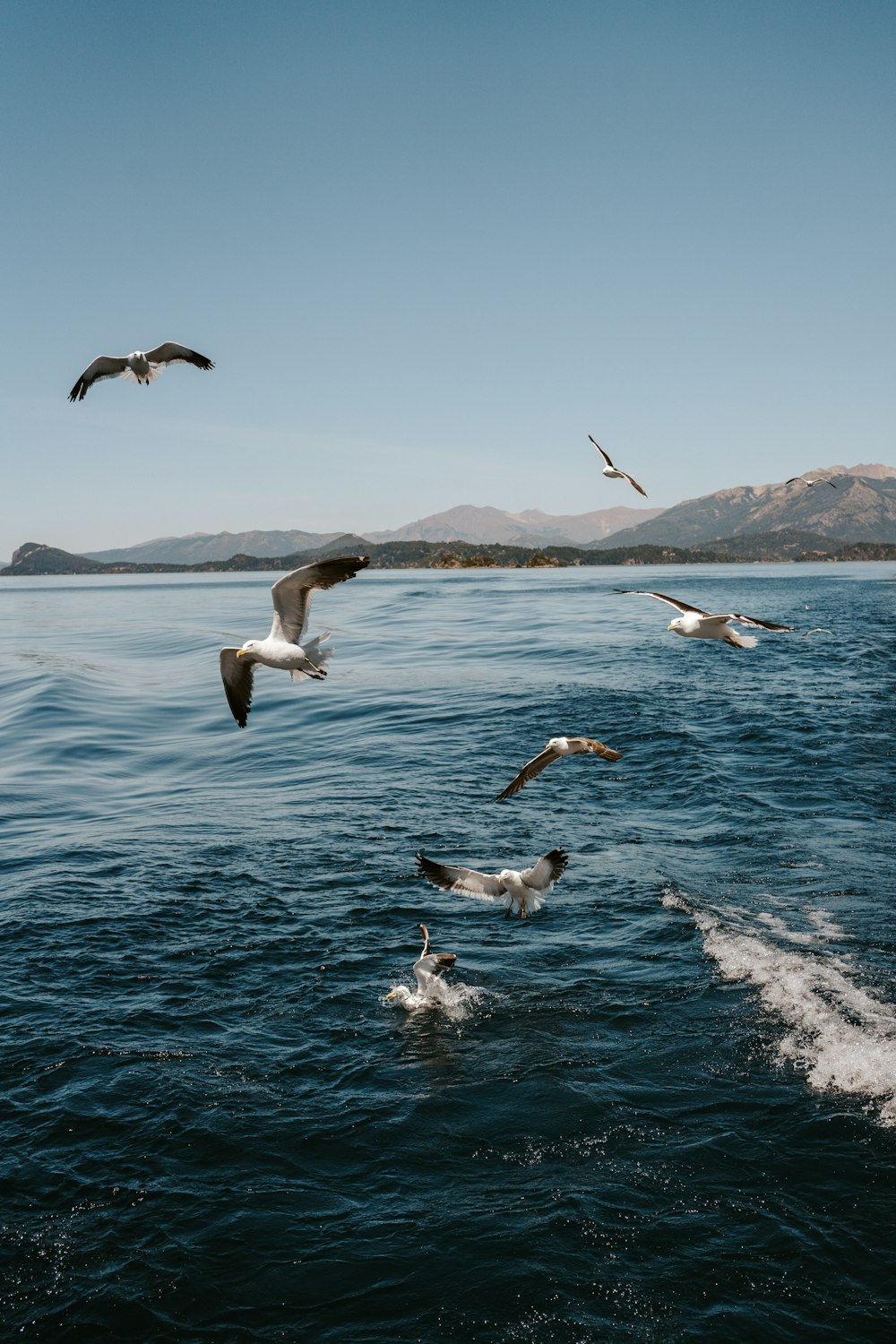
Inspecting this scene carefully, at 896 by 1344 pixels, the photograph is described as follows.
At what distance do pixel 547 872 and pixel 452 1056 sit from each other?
2180mm

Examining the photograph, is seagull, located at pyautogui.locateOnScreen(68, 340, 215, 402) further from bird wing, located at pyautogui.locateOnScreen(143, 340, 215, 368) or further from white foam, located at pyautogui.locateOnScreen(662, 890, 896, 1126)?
white foam, located at pyautogui.locateOnScreen(662, 890, 896, 1126)

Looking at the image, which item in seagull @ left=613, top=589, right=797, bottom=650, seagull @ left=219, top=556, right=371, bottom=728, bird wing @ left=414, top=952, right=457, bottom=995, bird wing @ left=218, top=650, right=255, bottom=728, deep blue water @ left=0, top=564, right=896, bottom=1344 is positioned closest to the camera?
deep blue water @ left=0, top=564, right=896, bottom=1344

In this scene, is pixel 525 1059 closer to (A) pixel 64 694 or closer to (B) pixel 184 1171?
(B) pixel 184 1171

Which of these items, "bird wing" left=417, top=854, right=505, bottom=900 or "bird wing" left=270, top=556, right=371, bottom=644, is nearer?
"bird wing" left=270, top=556, right=371, bottom=644

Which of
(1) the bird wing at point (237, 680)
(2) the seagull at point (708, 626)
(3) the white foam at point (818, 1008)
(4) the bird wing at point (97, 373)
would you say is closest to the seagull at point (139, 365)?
(4) the bird wing at point (97, 373)

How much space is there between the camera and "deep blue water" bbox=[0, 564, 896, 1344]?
22.6 feet

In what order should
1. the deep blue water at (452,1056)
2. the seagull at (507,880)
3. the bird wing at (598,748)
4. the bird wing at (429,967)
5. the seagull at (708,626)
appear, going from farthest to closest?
the seagull at (708,626) → the bird wing at (429,967) → the seagull at (507,880) → the bird wing at (598,748) → the deep blue water at (452,1056)

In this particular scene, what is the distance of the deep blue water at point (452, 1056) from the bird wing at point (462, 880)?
1.35 m

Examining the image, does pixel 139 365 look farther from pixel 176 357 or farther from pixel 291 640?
pixel 291 640

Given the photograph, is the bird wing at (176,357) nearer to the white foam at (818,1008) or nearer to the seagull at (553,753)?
Answer: the seagull at (553,753)

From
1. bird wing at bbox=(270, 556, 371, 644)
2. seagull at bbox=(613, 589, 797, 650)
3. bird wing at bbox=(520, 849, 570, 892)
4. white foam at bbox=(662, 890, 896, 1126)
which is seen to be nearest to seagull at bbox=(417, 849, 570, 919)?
bird wing at bbox=(520, 849, 570, 892)

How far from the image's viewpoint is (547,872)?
10.3 meters

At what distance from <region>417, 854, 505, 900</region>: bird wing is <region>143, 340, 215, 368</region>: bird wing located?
851 centimetres

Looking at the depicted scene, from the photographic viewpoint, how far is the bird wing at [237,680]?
442 inches
